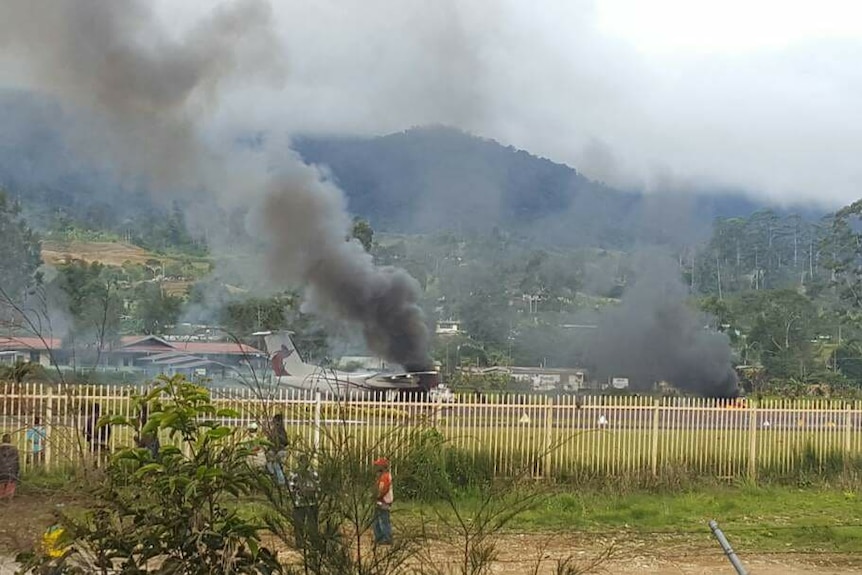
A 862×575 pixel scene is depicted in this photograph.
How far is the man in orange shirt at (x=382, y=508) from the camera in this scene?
14.8 ft

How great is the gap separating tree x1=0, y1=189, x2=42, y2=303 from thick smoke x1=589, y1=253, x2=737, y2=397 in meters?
30.4

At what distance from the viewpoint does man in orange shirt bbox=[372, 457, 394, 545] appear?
4496mm

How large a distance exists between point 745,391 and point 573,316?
22.4 meters

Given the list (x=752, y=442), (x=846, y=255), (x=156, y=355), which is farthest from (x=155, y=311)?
(x=752, y=442)

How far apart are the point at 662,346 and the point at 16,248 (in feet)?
118

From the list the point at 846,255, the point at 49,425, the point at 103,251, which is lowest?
the point at 49,425

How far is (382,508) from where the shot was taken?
16.0 ft

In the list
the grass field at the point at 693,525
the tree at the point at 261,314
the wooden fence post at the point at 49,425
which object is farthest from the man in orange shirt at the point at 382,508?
the tree at the point at 261,314

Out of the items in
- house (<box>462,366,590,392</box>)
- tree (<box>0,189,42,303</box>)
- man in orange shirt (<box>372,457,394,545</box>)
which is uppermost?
tree (<box>0,189,42,303</box>)

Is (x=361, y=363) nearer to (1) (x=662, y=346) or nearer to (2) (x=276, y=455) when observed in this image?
(1) (x=662, y=346)

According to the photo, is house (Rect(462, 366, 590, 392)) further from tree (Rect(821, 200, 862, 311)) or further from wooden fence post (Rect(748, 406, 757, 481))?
wooden fence post (Rect(748, 406, 757, 481))

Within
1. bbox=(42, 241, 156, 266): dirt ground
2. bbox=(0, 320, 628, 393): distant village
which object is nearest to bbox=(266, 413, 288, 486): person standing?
bbox=(0, 320, 628, 393): distant village

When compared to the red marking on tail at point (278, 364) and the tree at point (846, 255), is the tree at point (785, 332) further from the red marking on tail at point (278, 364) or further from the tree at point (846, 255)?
the red marking on tail at point (278, 364)

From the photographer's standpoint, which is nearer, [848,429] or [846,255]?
[848,429]
